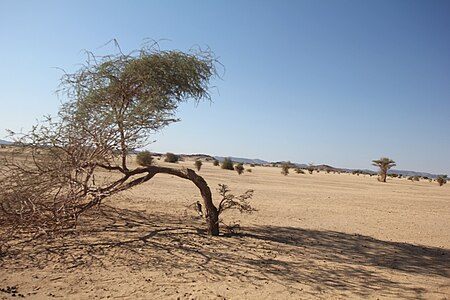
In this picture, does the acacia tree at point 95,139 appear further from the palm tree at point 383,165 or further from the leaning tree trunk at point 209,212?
the palm tree at point 383,165

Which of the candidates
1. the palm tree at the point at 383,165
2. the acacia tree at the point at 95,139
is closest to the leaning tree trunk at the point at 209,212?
the acacia tree at the point at 95,139

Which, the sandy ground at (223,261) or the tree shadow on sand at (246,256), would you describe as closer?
the sandy ground at (223,261)

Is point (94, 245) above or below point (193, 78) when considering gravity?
below

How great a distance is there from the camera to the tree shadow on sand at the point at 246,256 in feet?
17.7

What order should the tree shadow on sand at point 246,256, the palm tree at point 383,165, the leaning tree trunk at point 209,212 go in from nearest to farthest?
the tree shadow on sand at point 246,256, the leaning tree trunk at point 209,212, the palm tree at point 383,165

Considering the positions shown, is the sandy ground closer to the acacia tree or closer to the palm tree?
the acacia tree

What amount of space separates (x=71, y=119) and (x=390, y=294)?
6377 millimetres

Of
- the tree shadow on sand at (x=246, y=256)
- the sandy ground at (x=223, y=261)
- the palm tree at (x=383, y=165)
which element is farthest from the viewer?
the palm tree at (x=383, y=165)

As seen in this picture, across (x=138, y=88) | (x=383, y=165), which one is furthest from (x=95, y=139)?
(x=383, y=165)

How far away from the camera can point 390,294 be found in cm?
507

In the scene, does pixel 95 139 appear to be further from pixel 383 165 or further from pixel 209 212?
pixel 383 165

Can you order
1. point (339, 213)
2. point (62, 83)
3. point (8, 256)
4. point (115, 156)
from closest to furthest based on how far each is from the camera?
point (8, 256), point (115, 156), point (62, 83), point (339, 213)

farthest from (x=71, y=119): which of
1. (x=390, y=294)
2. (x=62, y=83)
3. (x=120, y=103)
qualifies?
(x=390, y=294)

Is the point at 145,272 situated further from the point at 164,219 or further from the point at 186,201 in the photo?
the point at 186,201
